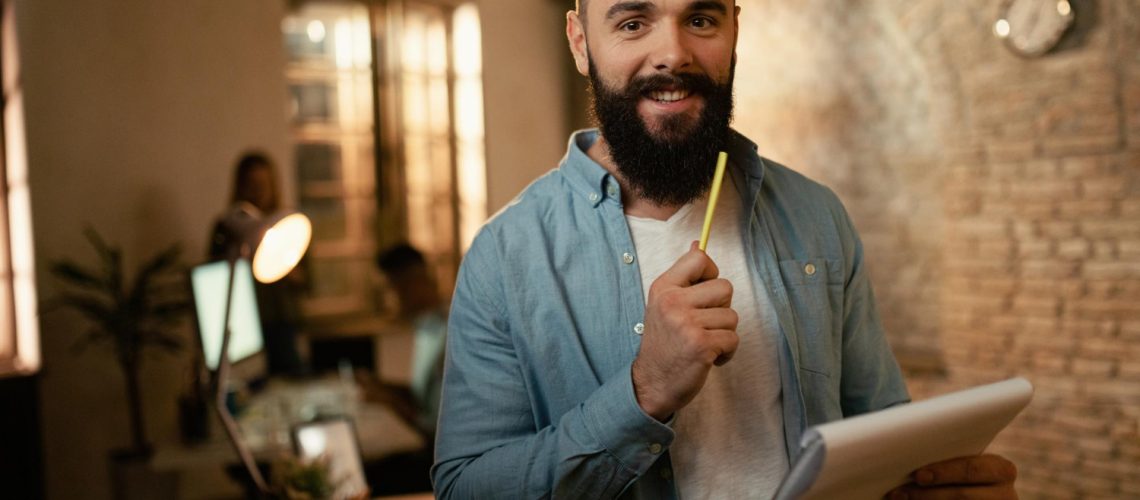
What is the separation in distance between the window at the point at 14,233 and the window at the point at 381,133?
154 cm

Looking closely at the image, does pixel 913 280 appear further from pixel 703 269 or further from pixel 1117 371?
pixel 703 269

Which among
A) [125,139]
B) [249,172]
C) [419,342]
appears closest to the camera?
[419,342]

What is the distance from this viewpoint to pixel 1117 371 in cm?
326

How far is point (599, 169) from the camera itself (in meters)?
1.38

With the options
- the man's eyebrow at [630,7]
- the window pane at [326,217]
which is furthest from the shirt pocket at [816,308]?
the window pane at [326,217]

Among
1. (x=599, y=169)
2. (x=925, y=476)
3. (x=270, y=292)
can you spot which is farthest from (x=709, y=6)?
(x=270, y=292)

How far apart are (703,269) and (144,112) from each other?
4838 millimetres

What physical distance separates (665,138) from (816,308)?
1.07ft

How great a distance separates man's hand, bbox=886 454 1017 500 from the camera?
1222mm

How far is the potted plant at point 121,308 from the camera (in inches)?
180

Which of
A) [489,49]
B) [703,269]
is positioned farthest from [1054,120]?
[703,269]

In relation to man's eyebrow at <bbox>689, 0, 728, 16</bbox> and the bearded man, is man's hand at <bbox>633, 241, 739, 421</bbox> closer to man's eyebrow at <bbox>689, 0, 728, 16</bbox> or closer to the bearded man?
the bearded man

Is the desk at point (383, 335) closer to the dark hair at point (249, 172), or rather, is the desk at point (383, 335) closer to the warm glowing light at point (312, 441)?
the dark hair at point (249, 172)

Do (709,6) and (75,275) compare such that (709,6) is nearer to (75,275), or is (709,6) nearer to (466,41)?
(75,275)
